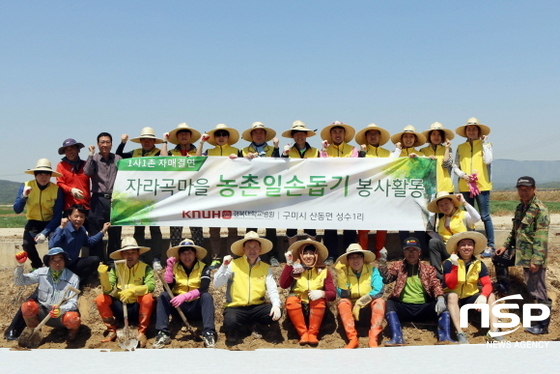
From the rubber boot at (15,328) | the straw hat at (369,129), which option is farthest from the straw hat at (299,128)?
the rubber boot at (15,328)

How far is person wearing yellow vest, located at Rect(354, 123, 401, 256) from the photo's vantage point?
329 inches

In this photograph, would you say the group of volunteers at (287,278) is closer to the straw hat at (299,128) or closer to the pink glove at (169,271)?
the pink glove at (169,271)

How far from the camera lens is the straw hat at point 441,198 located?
737 cm

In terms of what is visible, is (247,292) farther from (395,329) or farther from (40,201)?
(40,201)

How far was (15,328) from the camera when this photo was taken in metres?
6.89

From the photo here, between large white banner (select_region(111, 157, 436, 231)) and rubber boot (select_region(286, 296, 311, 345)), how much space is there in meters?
1.77

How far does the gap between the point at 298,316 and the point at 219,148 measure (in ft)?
10.6

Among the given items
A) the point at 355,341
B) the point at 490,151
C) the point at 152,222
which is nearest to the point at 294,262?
the point at 355,341

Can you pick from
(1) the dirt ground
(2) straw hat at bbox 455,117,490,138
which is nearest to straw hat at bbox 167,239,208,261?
(1) the dirt ground

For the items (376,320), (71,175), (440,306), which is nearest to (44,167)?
(71,175)

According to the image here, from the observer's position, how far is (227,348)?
653 centimetres

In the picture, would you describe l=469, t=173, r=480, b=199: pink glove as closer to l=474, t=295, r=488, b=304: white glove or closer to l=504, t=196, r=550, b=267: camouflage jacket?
l=504, t=196, r=550, b=267: camouflage jacket

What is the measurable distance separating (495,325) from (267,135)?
14.8ft

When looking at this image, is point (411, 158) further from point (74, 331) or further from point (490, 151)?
point (74, 331)
